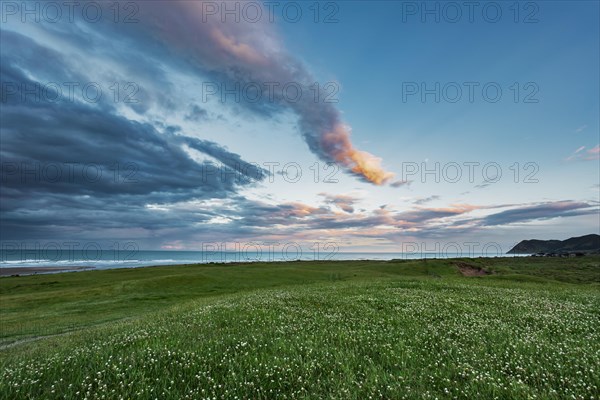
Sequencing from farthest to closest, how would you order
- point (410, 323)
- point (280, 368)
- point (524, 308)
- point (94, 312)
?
point (94, 312), point (524, 308), point (410, 323), point (280, 368)

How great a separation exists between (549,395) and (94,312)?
129 ft

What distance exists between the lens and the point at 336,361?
8219 mm

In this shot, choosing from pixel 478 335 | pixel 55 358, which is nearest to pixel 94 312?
pixel 55 358

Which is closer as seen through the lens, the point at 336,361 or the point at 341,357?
the point at 336,361

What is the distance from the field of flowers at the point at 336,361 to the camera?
6734 mm

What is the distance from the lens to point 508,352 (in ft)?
28.8

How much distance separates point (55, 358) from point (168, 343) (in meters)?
3.18

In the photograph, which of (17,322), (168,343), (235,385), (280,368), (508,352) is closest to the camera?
(235,385)

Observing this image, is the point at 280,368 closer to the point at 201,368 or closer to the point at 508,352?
the point at 201,368

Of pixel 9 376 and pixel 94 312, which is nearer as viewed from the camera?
pixel 9 376

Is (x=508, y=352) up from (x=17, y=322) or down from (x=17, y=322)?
up

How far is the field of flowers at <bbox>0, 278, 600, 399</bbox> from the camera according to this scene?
673cm

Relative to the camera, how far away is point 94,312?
3269 centimetres

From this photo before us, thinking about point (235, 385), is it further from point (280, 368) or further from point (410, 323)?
point (410, 323)
